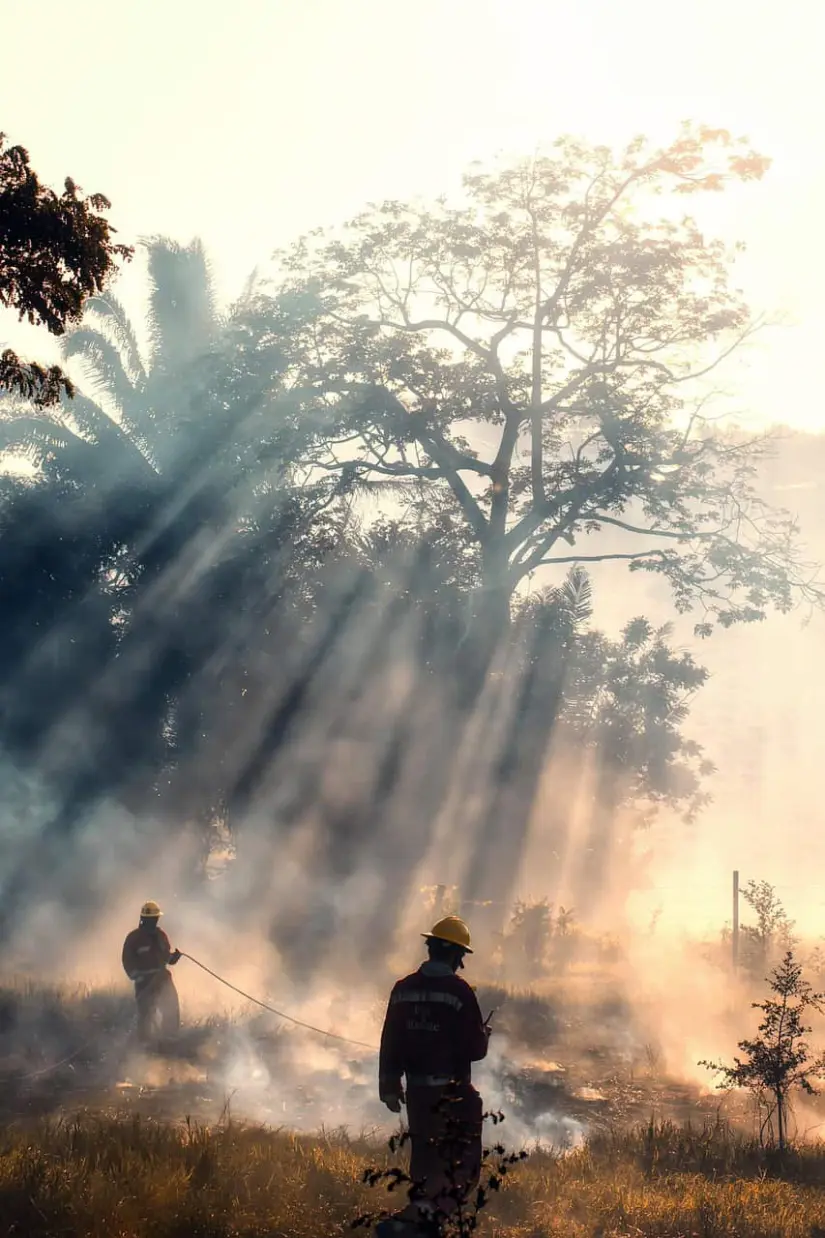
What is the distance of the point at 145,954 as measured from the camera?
15.2 m

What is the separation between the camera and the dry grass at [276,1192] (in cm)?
762

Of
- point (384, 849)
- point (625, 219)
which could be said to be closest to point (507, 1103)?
point (384, 849)

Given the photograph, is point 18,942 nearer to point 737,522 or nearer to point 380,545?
point 380,545

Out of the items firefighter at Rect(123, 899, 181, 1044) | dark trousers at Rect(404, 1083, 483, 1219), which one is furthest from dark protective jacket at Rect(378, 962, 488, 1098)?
firefighter at Rect(123, 899, 181, 1044)

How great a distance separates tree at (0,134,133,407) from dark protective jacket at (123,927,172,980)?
8414 millimetres

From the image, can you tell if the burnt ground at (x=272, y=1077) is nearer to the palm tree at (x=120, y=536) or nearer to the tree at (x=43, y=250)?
the tree at (x=43, y=250)

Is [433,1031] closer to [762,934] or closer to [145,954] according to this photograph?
[145,954]

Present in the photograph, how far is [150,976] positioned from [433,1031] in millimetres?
8105

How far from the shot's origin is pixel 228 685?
86.6 ft

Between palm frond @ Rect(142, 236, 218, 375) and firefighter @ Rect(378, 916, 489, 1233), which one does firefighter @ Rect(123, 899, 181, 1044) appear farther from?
palm frond @ Rect(142, 236, 218, 375)

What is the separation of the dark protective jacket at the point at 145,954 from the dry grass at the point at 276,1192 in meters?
4.47

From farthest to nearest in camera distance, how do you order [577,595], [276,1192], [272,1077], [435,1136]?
1. [577,595]
2. [272,1077]
3. [276,1192]
4. [435,1136]

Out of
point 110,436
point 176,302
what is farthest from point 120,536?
point 176,302

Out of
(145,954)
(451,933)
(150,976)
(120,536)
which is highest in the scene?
(120,536)
